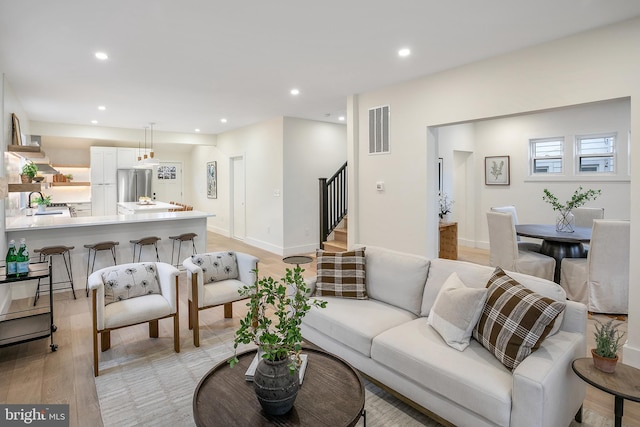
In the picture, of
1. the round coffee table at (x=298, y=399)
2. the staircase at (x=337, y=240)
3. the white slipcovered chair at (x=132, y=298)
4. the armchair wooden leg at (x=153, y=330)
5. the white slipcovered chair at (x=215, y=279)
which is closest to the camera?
the round coffee table at (x=298, y=399)

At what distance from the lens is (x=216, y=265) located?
3562mm

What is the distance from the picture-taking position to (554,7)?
269 cm

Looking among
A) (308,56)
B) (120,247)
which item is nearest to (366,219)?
(308,56)

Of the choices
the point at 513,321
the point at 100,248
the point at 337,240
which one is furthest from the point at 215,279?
the point at 337,240

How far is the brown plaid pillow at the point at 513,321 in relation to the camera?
1834 mm

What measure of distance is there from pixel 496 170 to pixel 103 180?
9348 mm

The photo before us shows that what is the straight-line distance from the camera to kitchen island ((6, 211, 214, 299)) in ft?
14.5

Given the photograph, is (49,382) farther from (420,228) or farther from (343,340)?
(420,228)

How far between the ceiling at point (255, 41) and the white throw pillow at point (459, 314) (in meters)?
2.13

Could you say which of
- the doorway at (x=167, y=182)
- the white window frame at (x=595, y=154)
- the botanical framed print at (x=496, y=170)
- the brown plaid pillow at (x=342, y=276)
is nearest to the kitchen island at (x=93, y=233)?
the brown plaid pillow at (x=342, y=276)

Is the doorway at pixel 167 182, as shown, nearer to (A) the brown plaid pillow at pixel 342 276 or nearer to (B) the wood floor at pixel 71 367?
(B) the wood floor at pixel 71 367

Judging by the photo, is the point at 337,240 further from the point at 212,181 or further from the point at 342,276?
the point at 212,181

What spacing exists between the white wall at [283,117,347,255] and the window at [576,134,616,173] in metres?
4.28

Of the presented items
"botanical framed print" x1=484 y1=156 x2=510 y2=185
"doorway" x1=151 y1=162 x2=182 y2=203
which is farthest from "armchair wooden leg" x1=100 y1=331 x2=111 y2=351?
"doorway" x1=151 y1=162 x2=182 y2=203
